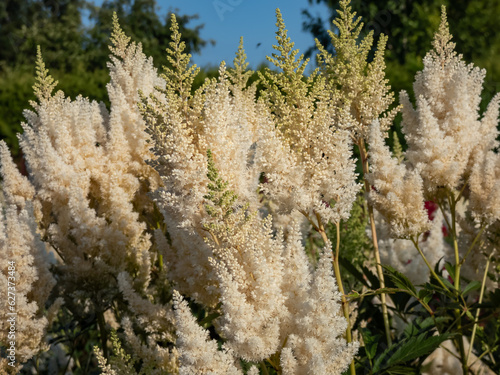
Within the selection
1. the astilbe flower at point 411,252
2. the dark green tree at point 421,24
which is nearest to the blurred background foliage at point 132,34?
the dark green tree at point 421,24

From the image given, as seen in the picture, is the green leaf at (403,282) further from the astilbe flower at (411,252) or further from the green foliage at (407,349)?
the astilbe flower at (411,252)

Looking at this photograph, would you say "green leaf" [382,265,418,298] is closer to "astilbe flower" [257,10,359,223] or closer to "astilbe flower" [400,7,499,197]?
"astilbe flower" [257,10,359,223]

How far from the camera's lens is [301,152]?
1.95 metres

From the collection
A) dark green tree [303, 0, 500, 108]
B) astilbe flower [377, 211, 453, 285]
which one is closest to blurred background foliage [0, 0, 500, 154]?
dark green tree [303, 0, 500, 108]

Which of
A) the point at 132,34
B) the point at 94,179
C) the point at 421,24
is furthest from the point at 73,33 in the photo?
the point at 94,179

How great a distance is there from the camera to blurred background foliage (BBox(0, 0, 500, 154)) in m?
Result: 18.3

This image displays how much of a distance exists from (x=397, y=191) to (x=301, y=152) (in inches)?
18.7

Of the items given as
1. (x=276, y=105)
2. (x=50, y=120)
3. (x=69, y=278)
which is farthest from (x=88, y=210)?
(x=276, y=105)

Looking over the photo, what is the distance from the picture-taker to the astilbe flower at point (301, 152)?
75.0 inches

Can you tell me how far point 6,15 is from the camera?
3666 centimetres

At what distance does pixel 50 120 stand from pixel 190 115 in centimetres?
129

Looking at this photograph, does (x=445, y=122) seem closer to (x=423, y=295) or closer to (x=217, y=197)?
(x=423, y=295)

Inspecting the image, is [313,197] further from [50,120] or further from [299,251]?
[50,120]

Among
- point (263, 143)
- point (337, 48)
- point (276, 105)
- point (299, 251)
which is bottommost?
point (299, 251)
